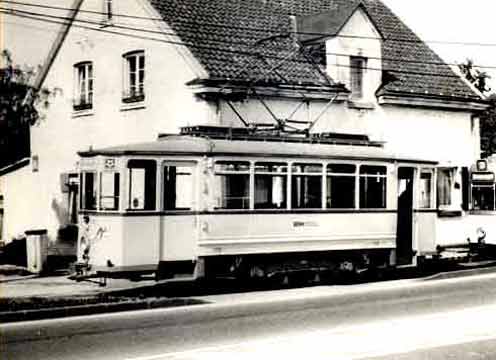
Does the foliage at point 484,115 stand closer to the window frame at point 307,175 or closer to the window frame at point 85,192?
the window frame at point 307,175

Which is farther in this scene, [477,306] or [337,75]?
[337,75]

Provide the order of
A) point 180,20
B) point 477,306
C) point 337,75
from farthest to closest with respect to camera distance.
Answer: point 337,75 < point 180,20 < point 477,306

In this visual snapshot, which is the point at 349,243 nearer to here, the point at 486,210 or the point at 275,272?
the point at 275,272

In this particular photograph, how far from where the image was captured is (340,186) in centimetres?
1916

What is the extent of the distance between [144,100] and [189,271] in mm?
7644

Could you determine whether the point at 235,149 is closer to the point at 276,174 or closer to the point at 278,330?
the point at 276,174

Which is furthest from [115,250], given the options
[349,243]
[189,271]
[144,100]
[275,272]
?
[144,100]

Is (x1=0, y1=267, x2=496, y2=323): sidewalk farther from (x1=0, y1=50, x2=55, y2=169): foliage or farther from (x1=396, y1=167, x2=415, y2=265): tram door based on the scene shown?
(x1=0, y1=50, x2=55, y2=169): foliage

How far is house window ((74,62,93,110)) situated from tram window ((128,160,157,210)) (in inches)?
378

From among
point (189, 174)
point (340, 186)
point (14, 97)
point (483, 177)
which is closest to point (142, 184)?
point (189, 174)

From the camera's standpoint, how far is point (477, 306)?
1459 centimetres

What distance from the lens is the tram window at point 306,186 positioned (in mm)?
18328

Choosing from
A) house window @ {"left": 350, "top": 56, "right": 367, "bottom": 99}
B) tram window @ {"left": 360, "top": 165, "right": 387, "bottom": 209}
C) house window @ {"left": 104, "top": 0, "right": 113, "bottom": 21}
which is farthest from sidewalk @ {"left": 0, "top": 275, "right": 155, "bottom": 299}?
house window @ {"left": 350, "top": 56, "right": 367, "bottom": 99}

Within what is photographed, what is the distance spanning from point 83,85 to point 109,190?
10382 mm
